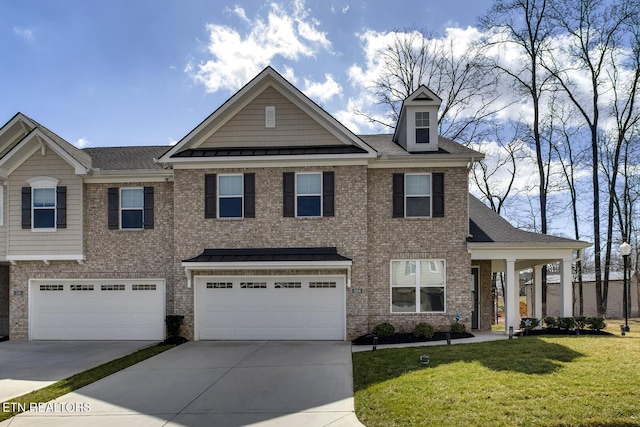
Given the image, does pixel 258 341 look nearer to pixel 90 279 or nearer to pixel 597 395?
pixel 90 279

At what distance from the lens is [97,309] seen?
54.2 ft

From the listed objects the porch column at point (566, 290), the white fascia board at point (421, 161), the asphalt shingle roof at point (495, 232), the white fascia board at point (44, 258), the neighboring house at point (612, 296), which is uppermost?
the white fascia board at point (421, 161)

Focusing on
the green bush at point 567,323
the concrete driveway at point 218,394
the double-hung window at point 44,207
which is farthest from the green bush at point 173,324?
the green bush at point 567,323

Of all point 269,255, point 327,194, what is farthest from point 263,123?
point 269,255

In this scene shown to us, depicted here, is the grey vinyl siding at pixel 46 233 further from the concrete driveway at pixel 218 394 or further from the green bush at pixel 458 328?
the green bush at pixel 458 328

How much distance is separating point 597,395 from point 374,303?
8258 mm

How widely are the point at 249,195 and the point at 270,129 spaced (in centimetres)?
227

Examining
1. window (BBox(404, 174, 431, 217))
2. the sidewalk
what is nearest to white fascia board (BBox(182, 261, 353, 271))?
the sidewalk

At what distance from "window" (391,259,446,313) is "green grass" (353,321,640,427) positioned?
3.26m

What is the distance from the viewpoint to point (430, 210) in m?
15.7

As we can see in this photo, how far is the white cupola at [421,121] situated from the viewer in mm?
A: 16406

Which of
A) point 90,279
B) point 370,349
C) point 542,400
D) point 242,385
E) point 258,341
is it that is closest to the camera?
point 542,400

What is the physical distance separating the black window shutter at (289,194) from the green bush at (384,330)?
14.4 ft

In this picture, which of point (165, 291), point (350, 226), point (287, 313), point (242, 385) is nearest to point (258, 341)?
point (287, 313)
